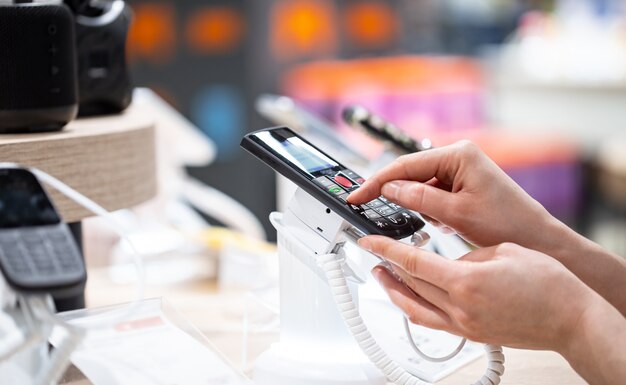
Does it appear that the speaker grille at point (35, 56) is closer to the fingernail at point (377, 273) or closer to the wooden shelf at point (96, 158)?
the wooden shelf at point (96, 158)

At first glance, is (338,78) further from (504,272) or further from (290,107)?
(504,272)

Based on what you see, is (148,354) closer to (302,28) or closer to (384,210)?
(384,210)

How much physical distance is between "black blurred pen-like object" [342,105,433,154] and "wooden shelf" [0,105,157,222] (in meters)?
0.26

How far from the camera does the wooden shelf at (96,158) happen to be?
879 mm

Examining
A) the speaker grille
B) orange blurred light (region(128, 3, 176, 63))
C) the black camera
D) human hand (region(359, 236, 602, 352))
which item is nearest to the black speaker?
the speaker grille

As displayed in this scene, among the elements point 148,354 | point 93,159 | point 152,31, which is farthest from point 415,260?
point 152,31

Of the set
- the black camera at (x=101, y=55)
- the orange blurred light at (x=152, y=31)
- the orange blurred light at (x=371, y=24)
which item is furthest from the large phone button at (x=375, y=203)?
the orange blurred light at (x=371, y=24)

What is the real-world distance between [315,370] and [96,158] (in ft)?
1.05

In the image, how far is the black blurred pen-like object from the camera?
1.13 meters

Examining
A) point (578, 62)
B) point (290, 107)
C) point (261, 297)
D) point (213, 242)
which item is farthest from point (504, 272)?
point (578, 62)

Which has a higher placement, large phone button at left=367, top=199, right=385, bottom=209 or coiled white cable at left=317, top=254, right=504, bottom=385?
large phone button at left=367, top=199, right=385, bottom=209

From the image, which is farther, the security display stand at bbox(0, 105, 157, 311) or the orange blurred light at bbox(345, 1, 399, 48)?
the orange blurred light at bbox(345, 1, 399, 48)

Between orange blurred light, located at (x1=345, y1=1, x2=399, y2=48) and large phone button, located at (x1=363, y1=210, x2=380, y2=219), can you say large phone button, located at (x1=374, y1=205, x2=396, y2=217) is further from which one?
orange blurred light, located at (x1=345, y1=1, x2=399, y2=48)

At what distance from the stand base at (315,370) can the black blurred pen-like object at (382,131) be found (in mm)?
362
